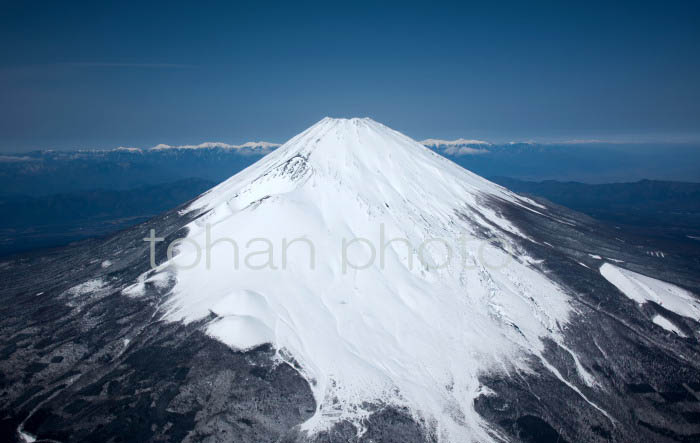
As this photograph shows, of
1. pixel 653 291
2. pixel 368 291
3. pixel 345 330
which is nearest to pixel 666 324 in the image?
pixel 653 291

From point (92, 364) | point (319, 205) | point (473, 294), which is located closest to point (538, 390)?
point (473, 294)

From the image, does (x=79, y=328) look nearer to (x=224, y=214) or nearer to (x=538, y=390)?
(x=224, y=214)

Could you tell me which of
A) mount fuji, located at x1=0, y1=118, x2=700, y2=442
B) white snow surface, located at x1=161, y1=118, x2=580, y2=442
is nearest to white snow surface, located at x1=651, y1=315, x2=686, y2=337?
mount fuji, located at x1=0, y1=118, x2=700, y2=442

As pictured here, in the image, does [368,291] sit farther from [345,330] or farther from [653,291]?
[653,291]

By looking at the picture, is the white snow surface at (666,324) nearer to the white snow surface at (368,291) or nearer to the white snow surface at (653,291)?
the white snow surface at (653,291)

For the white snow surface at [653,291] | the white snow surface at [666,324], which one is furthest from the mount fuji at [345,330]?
the white snow surface at [653,291]

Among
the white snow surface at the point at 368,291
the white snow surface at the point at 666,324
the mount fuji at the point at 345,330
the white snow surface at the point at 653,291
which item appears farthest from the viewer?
the white snow surface at the point at 653,291

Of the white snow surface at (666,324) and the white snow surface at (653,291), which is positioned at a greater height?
the white snow surface at (653,291)
